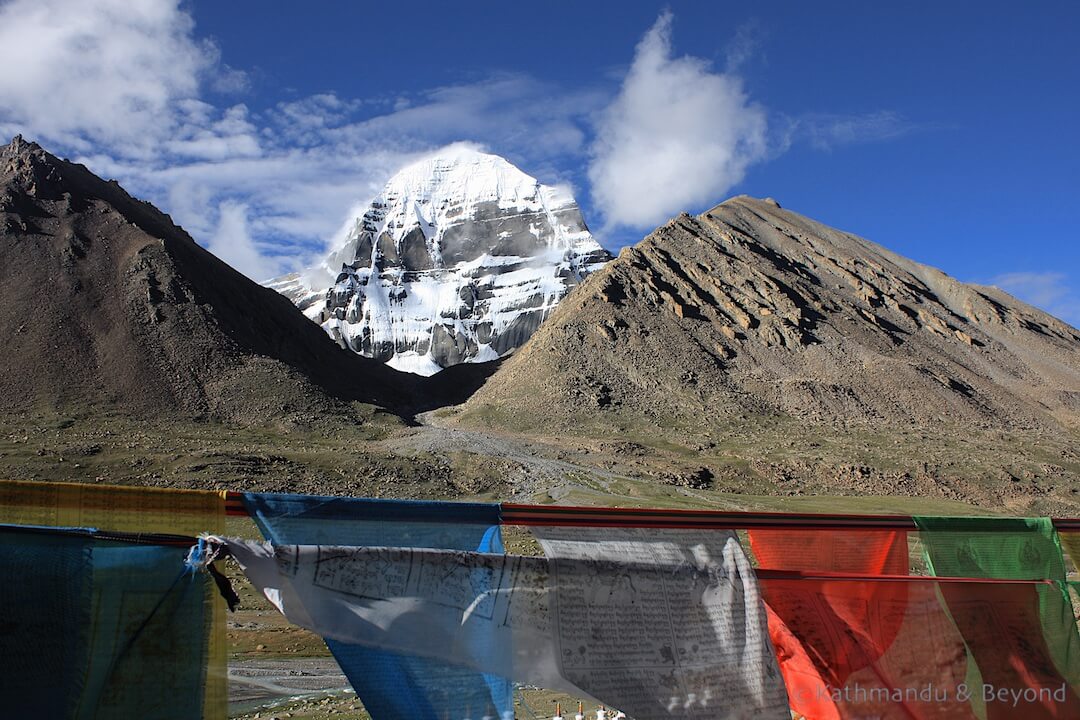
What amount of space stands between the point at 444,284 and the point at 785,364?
119 m

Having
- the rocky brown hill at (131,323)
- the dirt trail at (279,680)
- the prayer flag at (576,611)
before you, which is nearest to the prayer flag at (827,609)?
the prayer flag at (576,611)

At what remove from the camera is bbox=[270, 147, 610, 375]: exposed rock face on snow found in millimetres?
161500

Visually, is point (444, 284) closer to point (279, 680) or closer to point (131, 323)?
point (131, 323)

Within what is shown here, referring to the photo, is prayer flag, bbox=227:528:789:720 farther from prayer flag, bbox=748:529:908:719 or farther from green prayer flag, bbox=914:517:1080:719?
green prayer flag, bbox=914:517:1080:719

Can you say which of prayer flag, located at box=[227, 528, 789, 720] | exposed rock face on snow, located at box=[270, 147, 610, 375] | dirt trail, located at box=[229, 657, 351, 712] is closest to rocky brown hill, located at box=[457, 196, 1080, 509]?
dirt trail, located at box=[229, 657, 351, 712]

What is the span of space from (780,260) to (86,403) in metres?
70.3

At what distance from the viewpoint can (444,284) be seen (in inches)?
7062

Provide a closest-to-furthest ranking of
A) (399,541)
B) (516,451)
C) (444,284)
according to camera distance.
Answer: (399,541) < (516,451) < (444,284)

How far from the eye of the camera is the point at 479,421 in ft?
195

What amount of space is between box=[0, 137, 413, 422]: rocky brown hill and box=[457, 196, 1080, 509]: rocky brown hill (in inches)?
586

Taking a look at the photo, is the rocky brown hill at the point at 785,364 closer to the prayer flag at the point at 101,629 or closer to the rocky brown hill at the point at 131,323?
the rocky brown hill at the point at 131,323

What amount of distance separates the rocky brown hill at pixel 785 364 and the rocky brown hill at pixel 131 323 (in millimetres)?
14879

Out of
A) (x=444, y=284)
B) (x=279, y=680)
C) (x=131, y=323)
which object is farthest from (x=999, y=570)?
(x=444, y=284)

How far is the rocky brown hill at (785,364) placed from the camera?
57.4m
